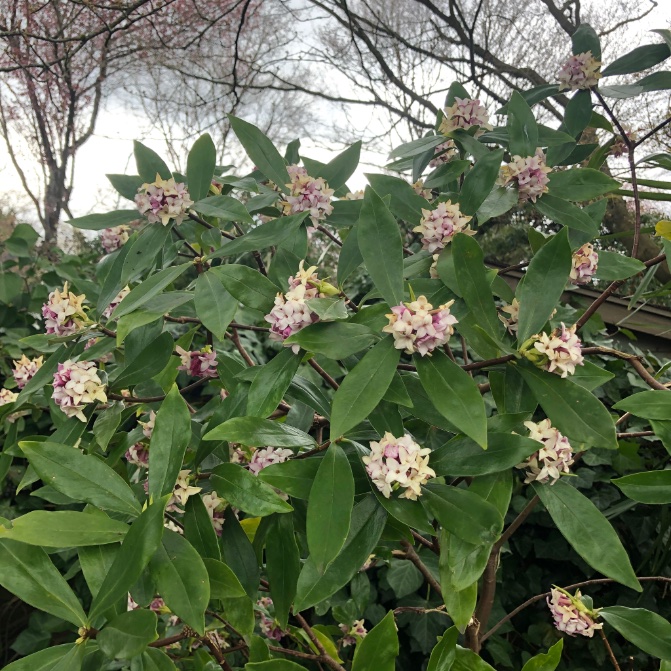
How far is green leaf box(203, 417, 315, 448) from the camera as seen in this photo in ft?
1.61

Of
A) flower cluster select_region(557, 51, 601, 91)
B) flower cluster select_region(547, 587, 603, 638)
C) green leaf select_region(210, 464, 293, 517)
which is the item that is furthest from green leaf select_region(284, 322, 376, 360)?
flower cluster select_region(557, 51, 601, 91)

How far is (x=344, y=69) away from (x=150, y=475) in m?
4.96

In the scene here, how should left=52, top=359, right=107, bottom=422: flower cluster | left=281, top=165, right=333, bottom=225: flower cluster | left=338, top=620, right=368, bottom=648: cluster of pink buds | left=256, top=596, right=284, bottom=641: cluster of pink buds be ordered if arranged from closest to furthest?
left=52, top=359, right=107, bottom=422: flower cluster
left=281, top=165, right=333, bottom=225: flower cluster
left=256, top=596, right=284, bottom=641: cluster of pink buds
left=338, top=620, right=368, bottom=648: cluster of pink buds

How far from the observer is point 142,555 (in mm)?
435

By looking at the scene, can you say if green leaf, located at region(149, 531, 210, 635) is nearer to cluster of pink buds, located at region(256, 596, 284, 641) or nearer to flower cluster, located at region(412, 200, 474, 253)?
flower cluster, located at region(412, 200, 474, 253)

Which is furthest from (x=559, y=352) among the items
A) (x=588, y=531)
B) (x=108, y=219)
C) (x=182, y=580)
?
(x=108, y=219)

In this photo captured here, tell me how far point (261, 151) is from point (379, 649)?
0.57m

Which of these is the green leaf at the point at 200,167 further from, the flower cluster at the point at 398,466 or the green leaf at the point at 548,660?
the green leaf at the point at 548,660

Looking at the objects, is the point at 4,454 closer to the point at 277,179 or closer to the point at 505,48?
the point at 277,179

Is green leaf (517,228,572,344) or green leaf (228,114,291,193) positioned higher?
green leaf (228,114,291,193)

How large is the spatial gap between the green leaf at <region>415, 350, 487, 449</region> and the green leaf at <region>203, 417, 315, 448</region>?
0.14 m

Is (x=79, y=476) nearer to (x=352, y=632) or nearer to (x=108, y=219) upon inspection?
(x=108, y=219)

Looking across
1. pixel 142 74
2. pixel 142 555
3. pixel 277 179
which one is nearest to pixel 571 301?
pixel 277 179

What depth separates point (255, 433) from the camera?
51cm
